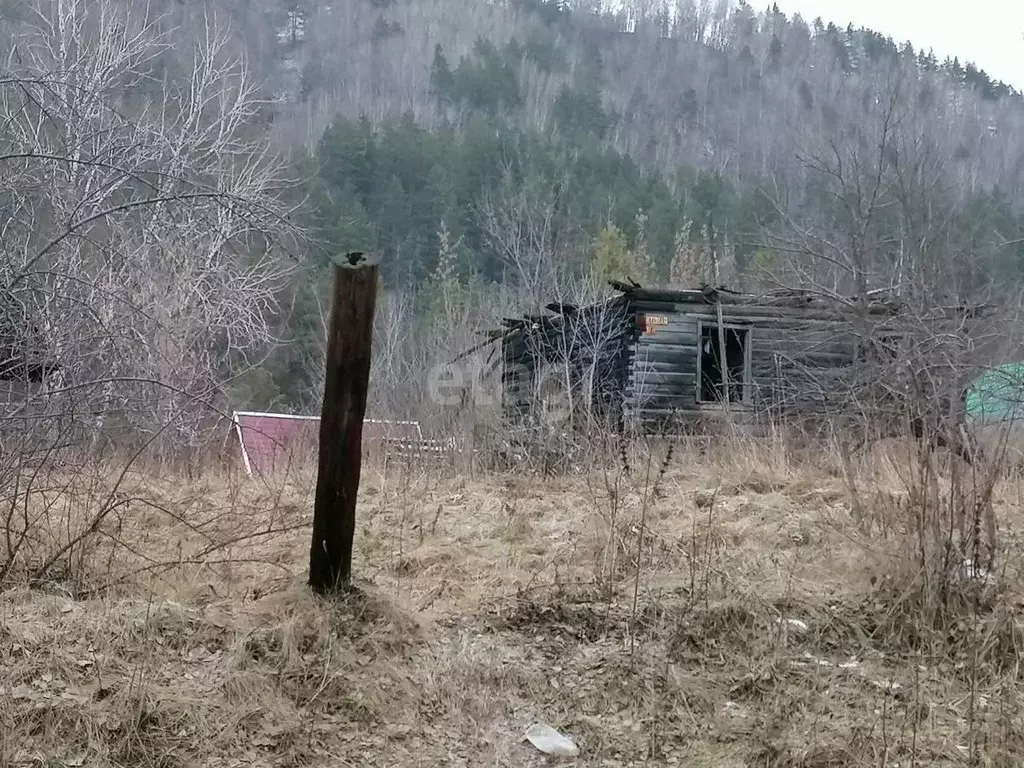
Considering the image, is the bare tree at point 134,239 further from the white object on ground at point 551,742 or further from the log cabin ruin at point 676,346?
the log cabin ruin at point 676,346

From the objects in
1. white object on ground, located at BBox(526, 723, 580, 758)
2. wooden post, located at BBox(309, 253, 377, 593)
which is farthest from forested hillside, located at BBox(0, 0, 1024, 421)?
white object on ground, located at BBox(526, 723, 580, 758)

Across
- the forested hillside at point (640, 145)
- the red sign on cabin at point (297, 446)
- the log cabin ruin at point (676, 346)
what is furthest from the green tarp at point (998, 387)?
the red sign on cabin at point (297, 446)

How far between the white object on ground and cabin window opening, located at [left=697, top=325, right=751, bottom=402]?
1222 centimetres

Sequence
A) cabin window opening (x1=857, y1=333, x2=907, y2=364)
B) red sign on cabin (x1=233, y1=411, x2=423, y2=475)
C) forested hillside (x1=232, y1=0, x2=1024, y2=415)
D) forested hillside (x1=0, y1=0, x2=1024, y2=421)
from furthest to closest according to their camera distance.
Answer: forested hillside (x1=232, y1=0, x2=1024, y2=415), forested hillside (x1=0, y1=0, x2=1024, y2=421), red sign on cabin (x1=233, y1=411, x2=423, y2=475), cabin window opening (x1=857, y1=333, x2=907, y2=364)

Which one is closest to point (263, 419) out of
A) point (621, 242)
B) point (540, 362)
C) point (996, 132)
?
point (540, 362)

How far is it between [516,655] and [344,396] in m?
1.34

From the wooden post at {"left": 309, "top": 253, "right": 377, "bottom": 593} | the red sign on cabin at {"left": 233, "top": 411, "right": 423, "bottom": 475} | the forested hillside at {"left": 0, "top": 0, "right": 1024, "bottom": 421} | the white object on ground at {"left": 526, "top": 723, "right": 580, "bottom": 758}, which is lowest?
the white object on ground at {"left": 526, "top": 723, "right": 580, "bottom": 758}

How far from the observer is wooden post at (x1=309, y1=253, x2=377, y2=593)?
3432 mm

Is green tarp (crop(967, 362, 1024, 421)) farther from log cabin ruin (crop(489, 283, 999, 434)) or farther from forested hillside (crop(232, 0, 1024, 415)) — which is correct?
log cabin ruin (crop(489, 283, 999, 434))

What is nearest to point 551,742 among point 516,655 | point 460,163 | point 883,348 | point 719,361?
point 516,655

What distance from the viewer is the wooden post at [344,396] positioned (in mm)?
3432

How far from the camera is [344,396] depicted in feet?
11.3

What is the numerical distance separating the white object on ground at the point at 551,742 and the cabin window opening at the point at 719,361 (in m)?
12.2

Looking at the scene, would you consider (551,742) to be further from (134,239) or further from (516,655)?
(134,239)
